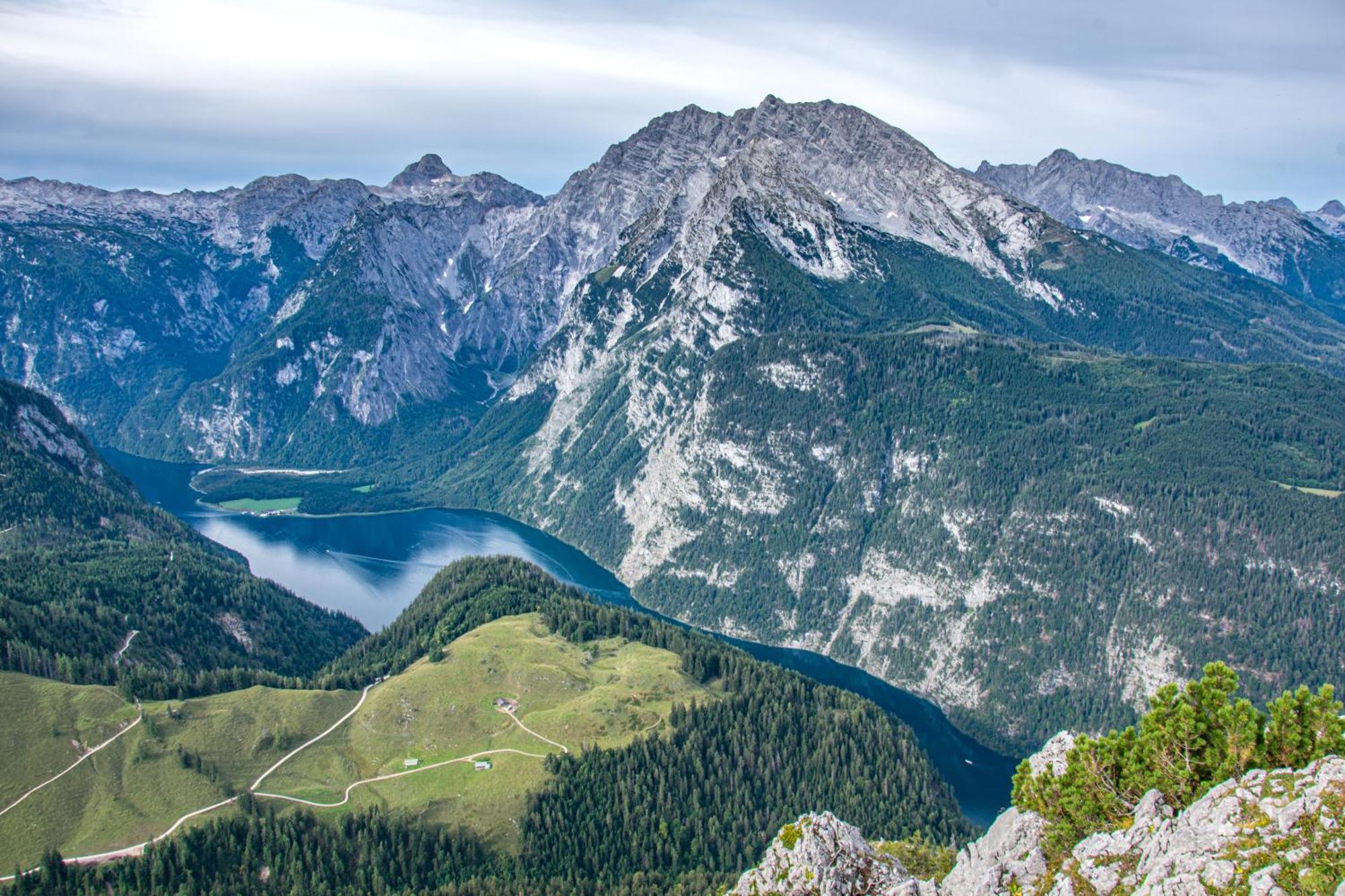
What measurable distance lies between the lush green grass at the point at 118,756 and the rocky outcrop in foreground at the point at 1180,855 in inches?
3408

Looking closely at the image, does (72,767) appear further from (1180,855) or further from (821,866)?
(1180,855)

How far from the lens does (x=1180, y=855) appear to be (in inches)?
1594

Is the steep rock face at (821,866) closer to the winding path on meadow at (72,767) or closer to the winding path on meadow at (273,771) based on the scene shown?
the winding path on meadow at (273,771)

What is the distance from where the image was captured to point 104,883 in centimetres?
10319

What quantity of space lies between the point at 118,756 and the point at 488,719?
4622 centimetres

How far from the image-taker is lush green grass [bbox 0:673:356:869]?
4370 inches

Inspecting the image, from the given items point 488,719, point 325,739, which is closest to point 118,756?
point 325,739

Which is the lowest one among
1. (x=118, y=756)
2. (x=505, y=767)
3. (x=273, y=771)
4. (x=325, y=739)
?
(x=273, y=771)

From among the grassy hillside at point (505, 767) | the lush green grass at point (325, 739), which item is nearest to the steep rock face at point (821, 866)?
the grassy hillside at point (505, 767)

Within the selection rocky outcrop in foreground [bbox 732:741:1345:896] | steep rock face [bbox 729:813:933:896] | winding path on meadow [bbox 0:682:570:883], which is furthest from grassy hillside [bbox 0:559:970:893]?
rocky outcrop in foreground [bbox 732:741:1345:896]

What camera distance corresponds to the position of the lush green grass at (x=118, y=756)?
111000 millimetres

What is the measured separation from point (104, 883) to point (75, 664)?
5126 centimetres

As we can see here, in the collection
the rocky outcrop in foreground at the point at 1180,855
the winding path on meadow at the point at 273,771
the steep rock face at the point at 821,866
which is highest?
the rocky outcrop in foreground at the point at 1180,855

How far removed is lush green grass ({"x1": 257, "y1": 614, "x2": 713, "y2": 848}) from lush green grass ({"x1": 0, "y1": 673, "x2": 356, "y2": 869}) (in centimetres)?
641
